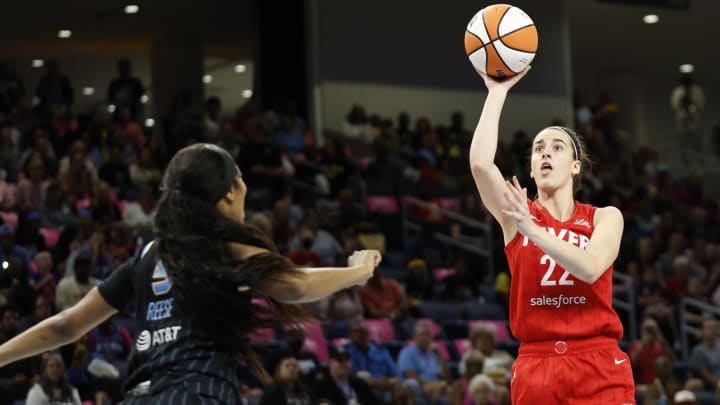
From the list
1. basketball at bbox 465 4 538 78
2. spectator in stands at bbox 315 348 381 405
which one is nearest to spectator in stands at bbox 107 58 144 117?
spectator in stands at bbox 315 348 381 405

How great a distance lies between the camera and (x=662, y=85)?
3009cm

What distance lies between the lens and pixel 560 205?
223 inches

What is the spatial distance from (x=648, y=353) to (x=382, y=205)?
4838mm

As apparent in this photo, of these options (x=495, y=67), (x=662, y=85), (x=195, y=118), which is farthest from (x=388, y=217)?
(x=662, y=85)

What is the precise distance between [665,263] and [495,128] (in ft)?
43.1

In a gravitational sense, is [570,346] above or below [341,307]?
above

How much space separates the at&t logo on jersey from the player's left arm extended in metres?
1.66

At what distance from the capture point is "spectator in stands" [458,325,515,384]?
13.2 metres

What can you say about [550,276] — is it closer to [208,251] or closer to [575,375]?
[575,375]

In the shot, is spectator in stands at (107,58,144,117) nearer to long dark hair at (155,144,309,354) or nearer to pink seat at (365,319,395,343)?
pink seat at (365,319,395,343)

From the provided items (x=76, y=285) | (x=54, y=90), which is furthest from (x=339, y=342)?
(x=54, y=90)

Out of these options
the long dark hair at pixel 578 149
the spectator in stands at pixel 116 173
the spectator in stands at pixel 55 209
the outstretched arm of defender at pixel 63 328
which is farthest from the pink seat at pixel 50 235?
the outstretched arm of defender at pixel 63 328

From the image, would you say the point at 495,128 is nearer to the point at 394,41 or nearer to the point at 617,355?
the point at 617,355

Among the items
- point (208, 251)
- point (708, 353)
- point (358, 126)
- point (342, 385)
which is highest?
point (358, 126)
